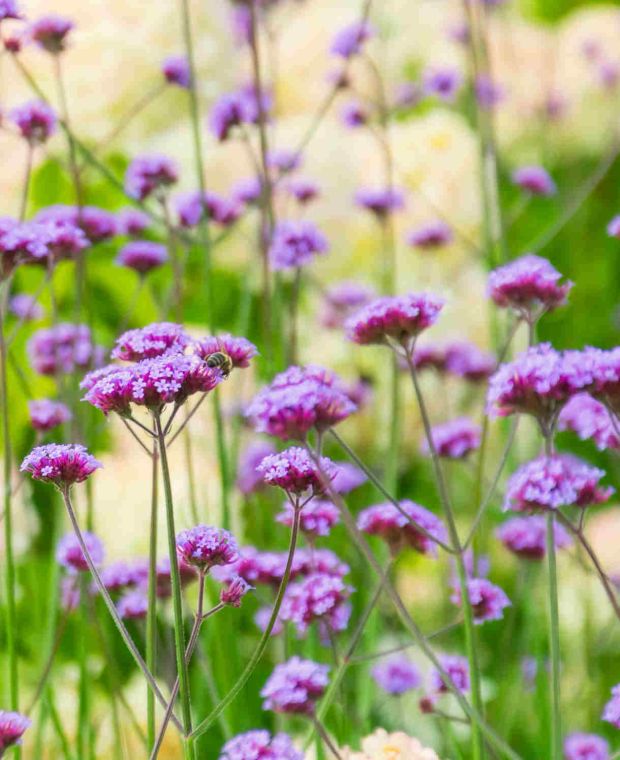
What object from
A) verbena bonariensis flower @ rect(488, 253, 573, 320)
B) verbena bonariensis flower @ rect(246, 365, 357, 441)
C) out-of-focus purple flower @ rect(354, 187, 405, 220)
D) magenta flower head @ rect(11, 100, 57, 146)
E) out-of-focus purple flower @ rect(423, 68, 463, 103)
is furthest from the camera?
out-of-focus purple flower @ rect(423, 68, 463, 103)

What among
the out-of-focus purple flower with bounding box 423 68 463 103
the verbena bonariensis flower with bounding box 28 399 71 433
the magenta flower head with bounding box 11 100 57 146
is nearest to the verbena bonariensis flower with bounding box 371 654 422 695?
the verbena bonariensis flower with bounding box 28 399 71 433

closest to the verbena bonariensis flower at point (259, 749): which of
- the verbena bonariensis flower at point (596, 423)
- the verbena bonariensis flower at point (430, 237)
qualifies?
the verbena bonariensis flower at point (596, 423)

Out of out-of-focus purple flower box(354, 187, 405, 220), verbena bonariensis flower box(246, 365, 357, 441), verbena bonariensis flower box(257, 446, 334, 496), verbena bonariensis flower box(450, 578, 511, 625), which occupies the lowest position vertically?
verbena bonariensis flower box(450, 578, 511, 625)

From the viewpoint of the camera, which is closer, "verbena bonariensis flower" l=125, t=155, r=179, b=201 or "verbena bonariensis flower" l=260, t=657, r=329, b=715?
"verbena bonariensis flower" l=260, t=657, r=329, b=715

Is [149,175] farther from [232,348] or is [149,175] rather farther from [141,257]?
[232,348]

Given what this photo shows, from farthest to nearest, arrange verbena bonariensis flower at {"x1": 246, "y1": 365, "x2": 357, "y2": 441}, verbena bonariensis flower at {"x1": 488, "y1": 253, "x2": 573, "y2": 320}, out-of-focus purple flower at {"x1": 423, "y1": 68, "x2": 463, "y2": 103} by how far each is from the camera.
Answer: out-of-focus purple flower at {"x1": 423, "y1": 68, "x2": 463, "y2": 103} → verbena bonariensis flower at {"x1": 488, "y1": 253, "x2": 573, "y2": 320} → verbena bonariensis flower at {"x1": 246, "y1": 365, "x2": 357, "y2": 441}

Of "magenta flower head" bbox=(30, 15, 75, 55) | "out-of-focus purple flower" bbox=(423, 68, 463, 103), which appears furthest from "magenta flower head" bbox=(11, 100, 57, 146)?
"out-of-focus purple flower" bbox=(423, 68, 463, 103)

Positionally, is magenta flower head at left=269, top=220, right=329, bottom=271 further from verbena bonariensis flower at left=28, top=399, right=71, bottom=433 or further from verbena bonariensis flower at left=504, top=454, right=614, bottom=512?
verbena bonariensis flower at left=504, top=454, right=614, bottom=512

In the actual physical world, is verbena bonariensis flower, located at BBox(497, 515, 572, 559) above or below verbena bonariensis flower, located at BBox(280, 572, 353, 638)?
below
